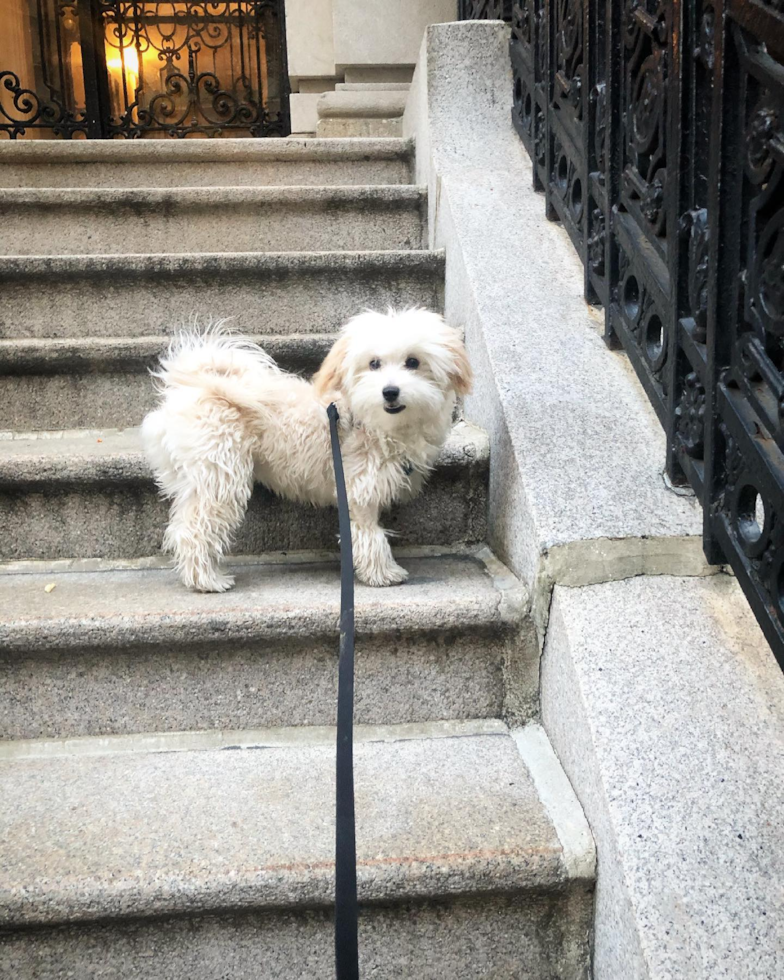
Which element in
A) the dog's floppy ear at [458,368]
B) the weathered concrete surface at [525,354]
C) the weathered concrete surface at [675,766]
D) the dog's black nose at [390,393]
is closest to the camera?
the weathered concrete surface at [675,766]

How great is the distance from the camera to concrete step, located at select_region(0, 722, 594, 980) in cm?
122

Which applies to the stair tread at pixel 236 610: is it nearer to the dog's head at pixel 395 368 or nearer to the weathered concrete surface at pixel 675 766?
the weathered concrete surface at pixel 675 766

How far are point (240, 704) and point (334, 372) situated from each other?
0.72 m

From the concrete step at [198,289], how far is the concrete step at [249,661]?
46.0 inches

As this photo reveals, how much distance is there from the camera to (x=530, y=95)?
2660 mm

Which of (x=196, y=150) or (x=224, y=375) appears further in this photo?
(x=196, y=150)

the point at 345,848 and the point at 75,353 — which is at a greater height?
the point at 75,353

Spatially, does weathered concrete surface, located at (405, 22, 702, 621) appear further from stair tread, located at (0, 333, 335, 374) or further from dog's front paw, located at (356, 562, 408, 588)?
stair tread, located at (0, 333, 335, 374)

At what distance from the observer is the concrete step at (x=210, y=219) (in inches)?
115

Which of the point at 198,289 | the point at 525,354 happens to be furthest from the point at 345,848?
the point at 198,289

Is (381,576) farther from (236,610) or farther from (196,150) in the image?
(196,150)

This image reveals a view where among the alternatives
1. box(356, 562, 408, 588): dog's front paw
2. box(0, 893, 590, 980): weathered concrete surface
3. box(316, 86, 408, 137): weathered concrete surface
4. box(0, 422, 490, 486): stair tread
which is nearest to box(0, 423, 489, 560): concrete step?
box(0, 422, 490, 486): stair tread

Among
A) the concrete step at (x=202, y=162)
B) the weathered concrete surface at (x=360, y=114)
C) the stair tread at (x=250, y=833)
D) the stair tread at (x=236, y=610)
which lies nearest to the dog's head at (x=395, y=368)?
the stair tread at (x=236, y=610)

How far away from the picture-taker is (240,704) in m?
1.64
